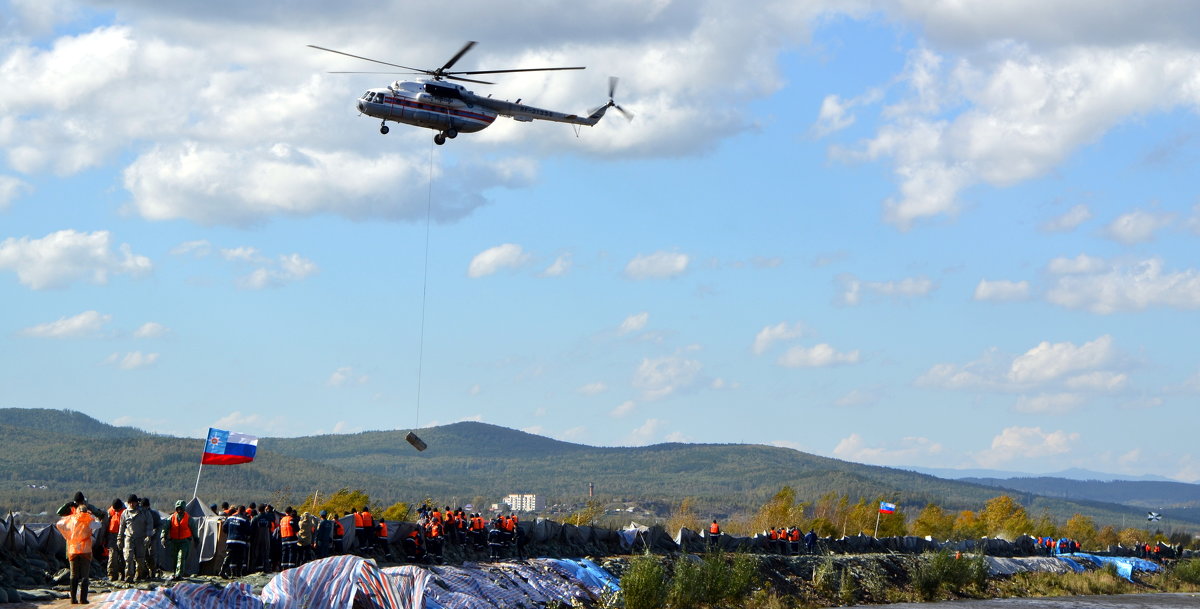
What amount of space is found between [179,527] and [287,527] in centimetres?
432

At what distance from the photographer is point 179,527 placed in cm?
2789

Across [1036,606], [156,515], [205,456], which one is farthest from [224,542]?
[1036,606]

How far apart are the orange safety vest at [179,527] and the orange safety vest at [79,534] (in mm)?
3246

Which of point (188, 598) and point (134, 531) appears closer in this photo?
point (188, 598)

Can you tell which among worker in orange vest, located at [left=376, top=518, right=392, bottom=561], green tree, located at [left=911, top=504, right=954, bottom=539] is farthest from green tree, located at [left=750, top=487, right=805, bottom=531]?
worker in orange vest, located at [left=376, top=518, right=392, bottom=561]

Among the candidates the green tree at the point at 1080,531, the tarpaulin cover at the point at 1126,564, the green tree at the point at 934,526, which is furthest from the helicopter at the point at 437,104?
the green tree at the point at 1080,531

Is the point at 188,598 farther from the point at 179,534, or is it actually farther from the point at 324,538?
the point at 324,538

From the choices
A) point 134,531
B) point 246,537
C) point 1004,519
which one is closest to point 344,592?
point 134,531

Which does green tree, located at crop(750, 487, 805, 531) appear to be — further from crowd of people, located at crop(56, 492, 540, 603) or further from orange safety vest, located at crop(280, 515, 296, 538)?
orange safety vest, located at crop(280, 515, 296, 538)

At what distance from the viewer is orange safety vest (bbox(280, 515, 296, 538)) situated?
105 feet

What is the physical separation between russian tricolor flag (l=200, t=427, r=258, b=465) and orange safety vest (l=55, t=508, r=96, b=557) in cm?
1266

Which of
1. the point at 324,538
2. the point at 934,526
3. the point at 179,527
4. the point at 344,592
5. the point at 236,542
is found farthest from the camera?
the point at 934,526

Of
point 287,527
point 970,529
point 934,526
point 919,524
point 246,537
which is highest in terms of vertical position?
point 287,527

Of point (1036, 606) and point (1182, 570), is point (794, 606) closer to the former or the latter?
point (1036, 606)
